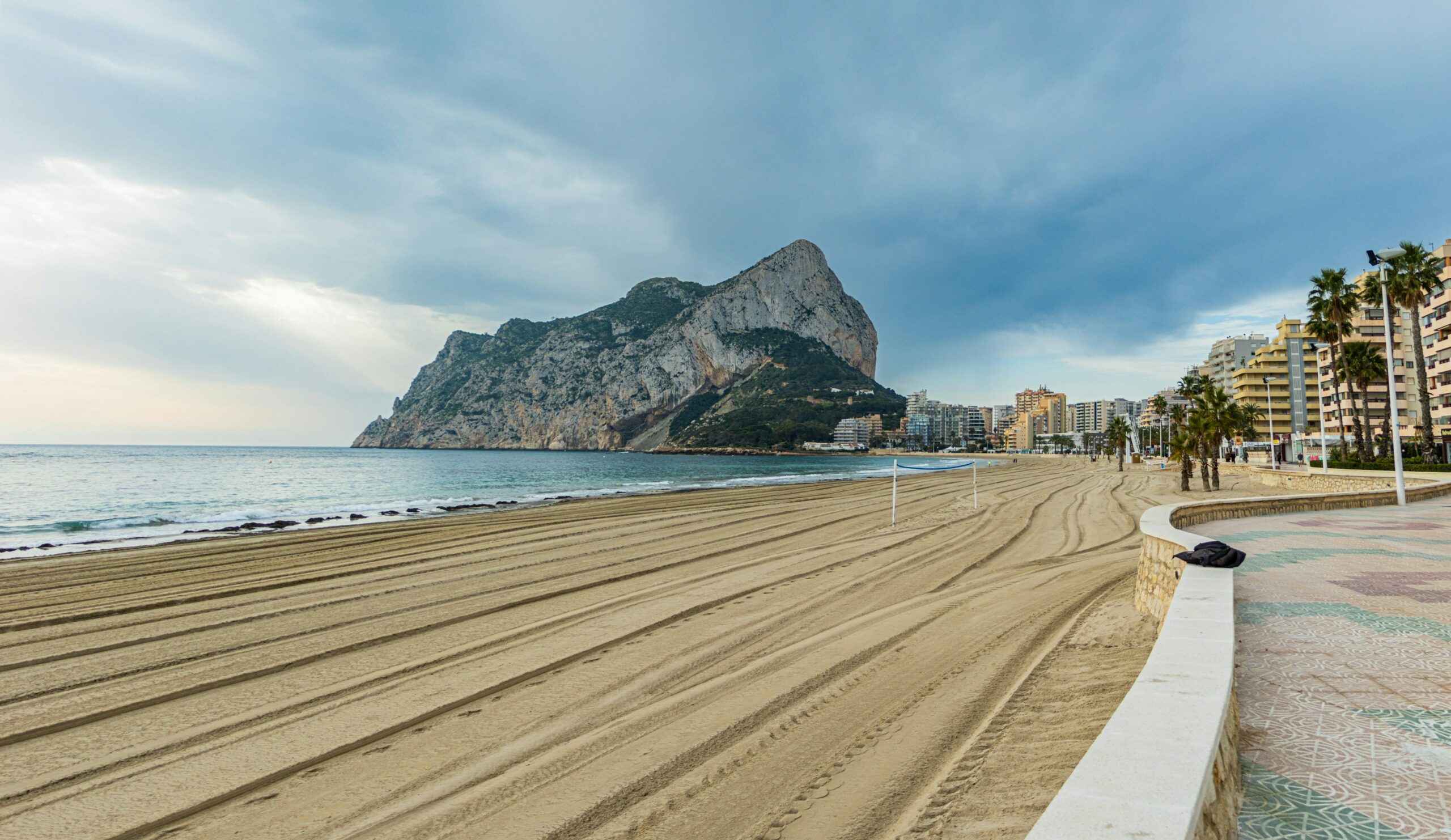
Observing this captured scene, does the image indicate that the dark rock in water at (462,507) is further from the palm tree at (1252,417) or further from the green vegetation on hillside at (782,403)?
the green vegetation on hillside at (782,403)

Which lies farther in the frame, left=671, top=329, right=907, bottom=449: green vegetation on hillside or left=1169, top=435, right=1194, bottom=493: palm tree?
left=671, top=329, right=907, bottom=449: green vegetation on hillside

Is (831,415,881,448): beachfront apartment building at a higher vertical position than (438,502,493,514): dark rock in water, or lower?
higher

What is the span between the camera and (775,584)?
9.32 meters

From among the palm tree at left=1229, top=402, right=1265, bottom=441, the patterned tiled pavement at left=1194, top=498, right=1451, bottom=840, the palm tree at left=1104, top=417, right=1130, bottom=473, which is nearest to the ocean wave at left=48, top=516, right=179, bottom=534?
the patterned tiled pavement at left=1194, top=498, right=1451, bottom=840

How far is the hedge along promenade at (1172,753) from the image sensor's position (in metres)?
1.59

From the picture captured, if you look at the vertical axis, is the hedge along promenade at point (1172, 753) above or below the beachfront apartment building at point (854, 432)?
below

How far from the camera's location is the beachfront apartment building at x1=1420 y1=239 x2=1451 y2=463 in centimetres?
4194

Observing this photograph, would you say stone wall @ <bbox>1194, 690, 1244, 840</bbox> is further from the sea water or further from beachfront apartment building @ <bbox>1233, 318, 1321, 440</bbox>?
beachfront apartment building @ <bbox>1233, 318, 1321, 440</bbox>

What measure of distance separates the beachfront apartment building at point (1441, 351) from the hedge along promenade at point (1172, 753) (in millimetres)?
57210

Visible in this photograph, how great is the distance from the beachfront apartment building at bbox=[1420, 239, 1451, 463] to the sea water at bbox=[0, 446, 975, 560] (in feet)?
125

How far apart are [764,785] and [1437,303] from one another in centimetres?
6410

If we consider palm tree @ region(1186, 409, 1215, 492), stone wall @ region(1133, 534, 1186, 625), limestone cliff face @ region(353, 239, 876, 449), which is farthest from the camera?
limestone cliff face @ region(353, 239, 876, 449)

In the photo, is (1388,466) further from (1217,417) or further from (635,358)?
(635,358)

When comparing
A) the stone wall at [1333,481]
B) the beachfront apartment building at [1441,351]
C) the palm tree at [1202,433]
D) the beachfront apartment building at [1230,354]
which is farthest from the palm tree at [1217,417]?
the beachfront apartment building at [1230,354]
